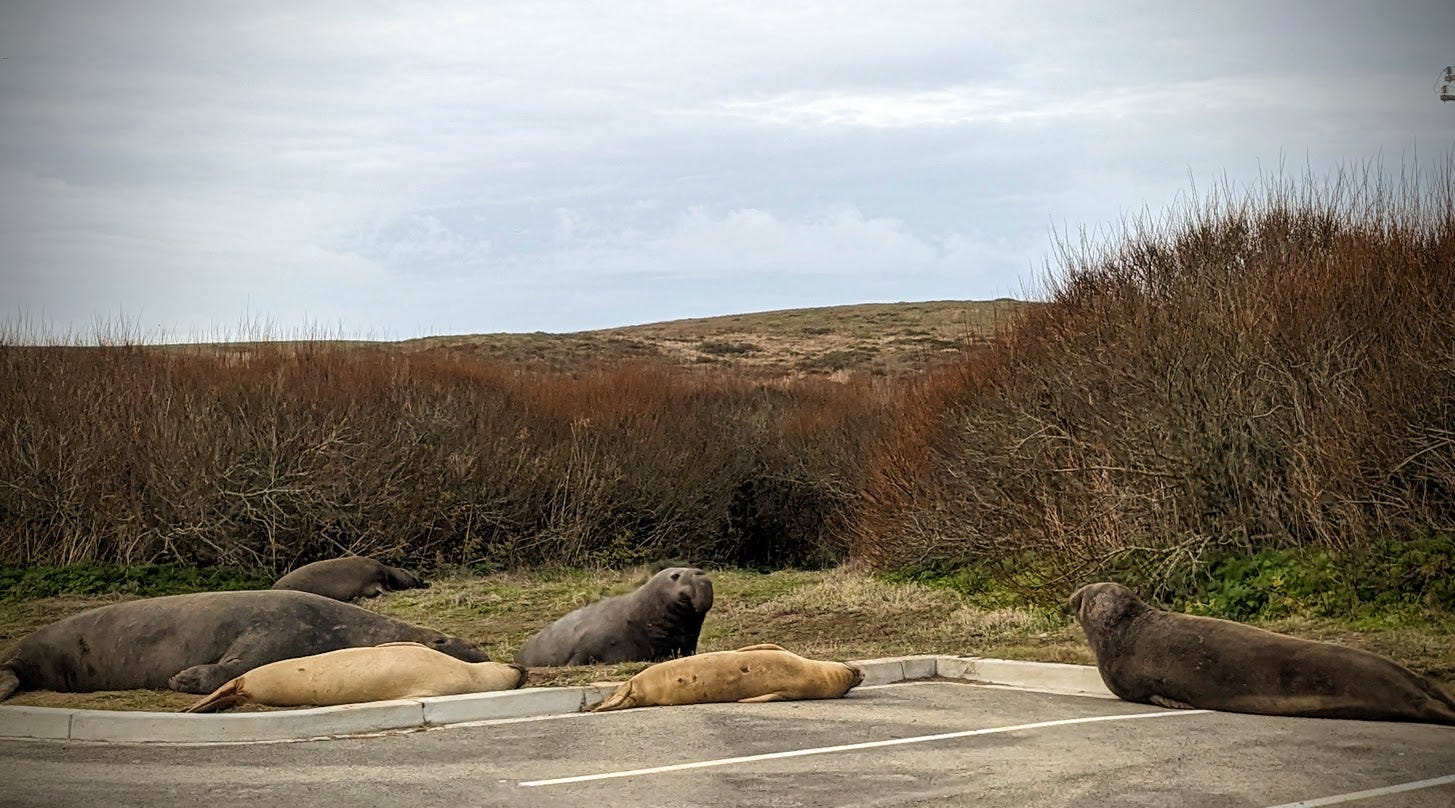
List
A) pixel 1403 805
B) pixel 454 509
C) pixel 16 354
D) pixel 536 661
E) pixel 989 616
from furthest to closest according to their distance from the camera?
pixel 454 509
pixel 16 354
pixel 989 616
pixel 536 661
pixel 1403 805

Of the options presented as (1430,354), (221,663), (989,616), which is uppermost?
(1430,354)

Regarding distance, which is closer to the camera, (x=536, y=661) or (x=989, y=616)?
(x=536, y=661)

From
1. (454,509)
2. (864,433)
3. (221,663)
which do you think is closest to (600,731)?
(221,663)

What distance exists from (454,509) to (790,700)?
17.2 m

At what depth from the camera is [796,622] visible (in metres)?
16.7

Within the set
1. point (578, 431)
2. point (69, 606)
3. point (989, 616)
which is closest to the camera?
point (989, 616)

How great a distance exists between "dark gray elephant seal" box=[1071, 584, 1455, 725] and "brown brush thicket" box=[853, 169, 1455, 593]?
204 inches

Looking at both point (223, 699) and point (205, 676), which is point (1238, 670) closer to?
point (223, 699)

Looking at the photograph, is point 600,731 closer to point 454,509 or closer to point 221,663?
point 221,663

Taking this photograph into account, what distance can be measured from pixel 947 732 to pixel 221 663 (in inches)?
223

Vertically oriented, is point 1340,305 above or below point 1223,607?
above

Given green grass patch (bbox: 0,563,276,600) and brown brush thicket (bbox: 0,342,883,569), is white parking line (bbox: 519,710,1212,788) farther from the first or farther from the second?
brown brush thicket (bbox: 0,342,883,569)

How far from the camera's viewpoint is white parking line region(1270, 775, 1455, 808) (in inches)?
266

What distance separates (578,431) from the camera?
29188mm
